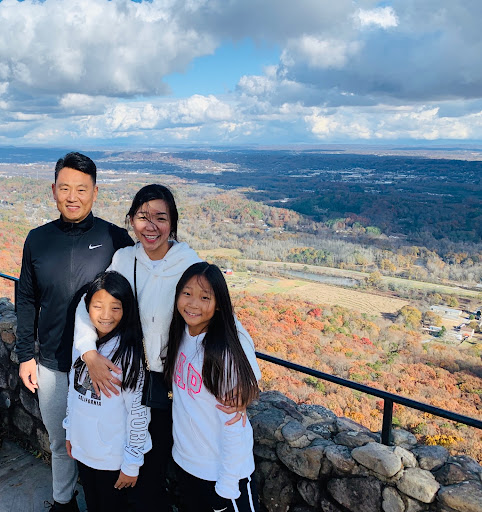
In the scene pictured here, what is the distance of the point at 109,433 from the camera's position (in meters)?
1.94

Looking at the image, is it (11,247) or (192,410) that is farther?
(11,247)

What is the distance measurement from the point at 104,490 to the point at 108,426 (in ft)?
1.07

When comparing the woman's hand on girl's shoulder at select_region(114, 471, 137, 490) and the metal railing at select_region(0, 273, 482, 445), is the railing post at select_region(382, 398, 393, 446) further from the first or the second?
the woman's hand on girl's shoulder at select_region(114, 471, 137, 490)

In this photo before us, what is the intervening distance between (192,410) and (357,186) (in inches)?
2384

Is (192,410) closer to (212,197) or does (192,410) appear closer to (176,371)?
(176,371)

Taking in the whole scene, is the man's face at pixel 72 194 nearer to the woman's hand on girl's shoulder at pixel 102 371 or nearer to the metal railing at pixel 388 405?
the woman's hand on girl's shoulder at pixel 102 371

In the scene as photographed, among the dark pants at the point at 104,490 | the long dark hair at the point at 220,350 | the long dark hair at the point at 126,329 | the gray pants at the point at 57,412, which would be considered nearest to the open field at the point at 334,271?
the gray pants at the point at 57,412

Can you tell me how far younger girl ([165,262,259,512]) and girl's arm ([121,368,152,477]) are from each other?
0.14m

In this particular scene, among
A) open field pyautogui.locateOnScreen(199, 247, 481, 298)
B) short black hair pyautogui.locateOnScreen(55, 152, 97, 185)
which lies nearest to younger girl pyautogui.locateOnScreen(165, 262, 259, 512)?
short black hair pyautogui.locateOnScreen(55, 152, 97, 185)

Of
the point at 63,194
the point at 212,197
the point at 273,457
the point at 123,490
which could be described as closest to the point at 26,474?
the point at 123,490

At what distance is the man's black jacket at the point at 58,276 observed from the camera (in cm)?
212

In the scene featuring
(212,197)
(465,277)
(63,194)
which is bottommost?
(465,277)

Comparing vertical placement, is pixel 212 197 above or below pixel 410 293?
above

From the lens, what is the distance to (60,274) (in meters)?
2.11
